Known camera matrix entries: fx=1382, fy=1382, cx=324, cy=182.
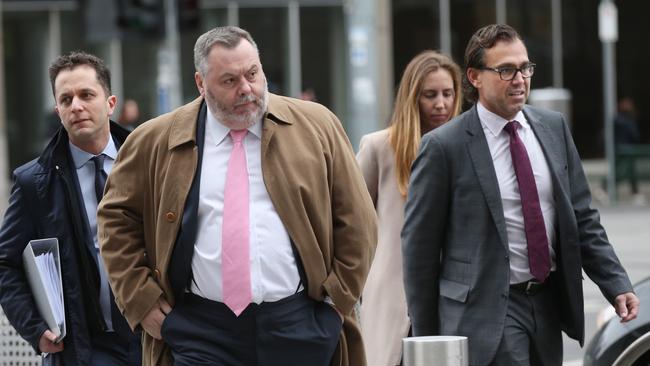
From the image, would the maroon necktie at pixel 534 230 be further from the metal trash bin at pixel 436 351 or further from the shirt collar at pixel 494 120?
the metal trash bin at pixel 436 351

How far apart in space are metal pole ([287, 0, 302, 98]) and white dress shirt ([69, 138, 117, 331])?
2303 cm

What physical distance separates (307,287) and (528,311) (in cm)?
115

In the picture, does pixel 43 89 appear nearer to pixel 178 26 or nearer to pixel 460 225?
Result: pixel 178 26

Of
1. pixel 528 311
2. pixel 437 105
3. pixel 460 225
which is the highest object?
pixel 437 105

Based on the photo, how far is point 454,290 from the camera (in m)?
5.20

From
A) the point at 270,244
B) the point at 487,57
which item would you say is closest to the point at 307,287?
the point at 270,244

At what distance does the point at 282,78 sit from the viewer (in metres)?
28.2

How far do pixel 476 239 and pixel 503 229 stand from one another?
5.0 inches

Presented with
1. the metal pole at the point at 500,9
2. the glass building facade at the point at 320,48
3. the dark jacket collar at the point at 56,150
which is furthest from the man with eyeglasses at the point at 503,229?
the metal pole at the point at 500,9

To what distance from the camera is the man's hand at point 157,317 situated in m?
4.35

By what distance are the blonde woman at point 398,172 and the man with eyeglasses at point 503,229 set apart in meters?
1.05

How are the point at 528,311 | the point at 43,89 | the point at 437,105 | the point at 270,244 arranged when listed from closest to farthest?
the point at 270,244
the point at 528,311
the point at 437,105
the point at 43,89

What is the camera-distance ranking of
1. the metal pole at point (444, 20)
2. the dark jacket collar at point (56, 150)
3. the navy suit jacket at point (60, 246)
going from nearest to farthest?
1. the navy suit jacket at point (60, 246)
2. the dark jacket collar at point (56, 150)
3. the metal pole at point (444, 20)

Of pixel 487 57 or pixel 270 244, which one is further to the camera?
pixel 487 57
